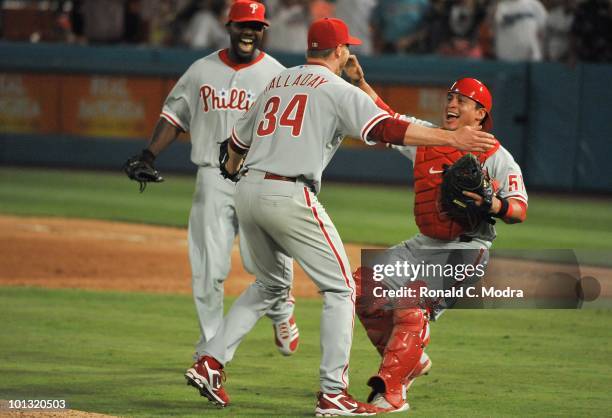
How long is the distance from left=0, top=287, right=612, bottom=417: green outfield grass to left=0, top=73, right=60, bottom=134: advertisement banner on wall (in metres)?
9.76

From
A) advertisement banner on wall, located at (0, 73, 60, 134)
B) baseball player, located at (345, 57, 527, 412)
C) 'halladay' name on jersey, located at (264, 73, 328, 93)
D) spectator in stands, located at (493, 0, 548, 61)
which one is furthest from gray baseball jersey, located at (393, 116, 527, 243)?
advertisement banner on wall, located at (0, 73, 60, 134)

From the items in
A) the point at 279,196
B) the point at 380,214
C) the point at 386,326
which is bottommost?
the point at 380,214

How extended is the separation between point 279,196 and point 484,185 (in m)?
1.02

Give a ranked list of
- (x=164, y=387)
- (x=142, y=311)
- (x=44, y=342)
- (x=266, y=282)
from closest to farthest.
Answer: (x=266, y=282) < (x=164, y=387) < (x=44, y=342) < (x=142, y=311)

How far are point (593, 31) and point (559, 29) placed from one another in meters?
0.46

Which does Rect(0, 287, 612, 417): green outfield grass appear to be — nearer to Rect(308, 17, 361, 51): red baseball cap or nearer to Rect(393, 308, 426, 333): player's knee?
Rect(393, 308, 426, 333): player's knee

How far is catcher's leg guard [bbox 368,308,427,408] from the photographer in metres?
6.36

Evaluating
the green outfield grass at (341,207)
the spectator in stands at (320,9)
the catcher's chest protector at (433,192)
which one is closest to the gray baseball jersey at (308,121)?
the catcher's chest protector at (433,192)

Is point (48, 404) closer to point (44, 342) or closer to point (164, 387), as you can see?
point (164, 387)

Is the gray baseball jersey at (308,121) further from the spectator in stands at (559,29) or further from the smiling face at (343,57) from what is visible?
the spectator in stands at (559,29)

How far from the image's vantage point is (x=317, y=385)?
708cm

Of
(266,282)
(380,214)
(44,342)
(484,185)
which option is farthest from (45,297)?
(380,214)

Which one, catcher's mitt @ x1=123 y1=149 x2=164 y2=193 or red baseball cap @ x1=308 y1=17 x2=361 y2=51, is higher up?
red baseball cap @ x1=308 y1=17 x2=361 y2=51

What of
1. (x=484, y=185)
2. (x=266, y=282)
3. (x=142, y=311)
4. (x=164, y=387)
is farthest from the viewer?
(x=142, y=311)
